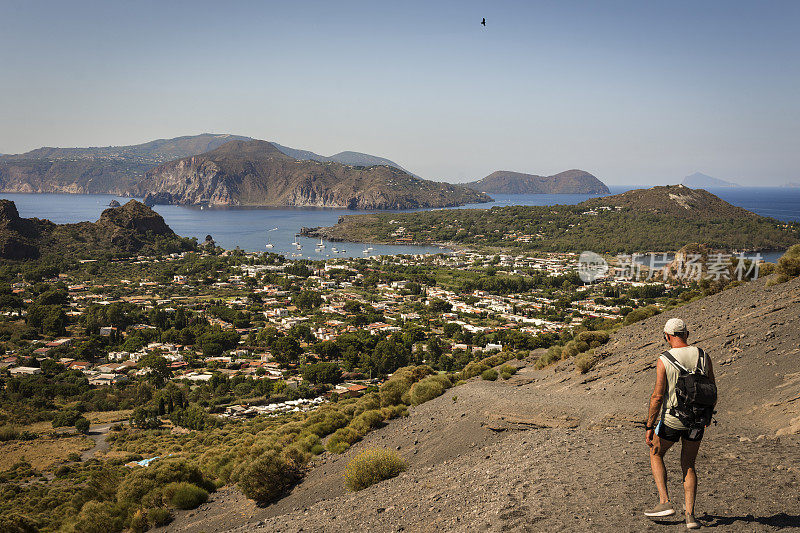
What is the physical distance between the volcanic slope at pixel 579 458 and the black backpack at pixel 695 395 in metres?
0.95

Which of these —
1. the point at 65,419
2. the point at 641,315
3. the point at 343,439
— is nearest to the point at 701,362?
the point at 343,439

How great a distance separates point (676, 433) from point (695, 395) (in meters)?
0.37

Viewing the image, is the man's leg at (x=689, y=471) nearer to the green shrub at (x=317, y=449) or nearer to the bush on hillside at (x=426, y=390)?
the green shrub at (x=317, y=449)

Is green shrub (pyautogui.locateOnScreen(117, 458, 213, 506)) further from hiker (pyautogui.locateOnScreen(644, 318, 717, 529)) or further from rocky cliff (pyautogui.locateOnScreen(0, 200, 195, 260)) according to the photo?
rocky cliff (pyautogui.locateOnScreen(0, 200, 195, 260))

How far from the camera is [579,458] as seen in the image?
20.3ft

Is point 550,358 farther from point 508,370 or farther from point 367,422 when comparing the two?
Answer: point 367,422

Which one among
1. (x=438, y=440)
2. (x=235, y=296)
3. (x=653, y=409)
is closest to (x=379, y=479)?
(x=438, y=440)

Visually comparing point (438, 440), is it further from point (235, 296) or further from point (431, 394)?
point (235, 296)

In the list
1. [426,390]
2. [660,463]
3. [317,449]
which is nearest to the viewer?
[660,463]

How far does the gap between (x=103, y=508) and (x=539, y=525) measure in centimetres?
1010

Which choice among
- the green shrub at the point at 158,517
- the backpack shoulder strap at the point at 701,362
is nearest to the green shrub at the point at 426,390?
the green shrub at the point at 158,517

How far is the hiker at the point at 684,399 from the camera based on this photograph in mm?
3615

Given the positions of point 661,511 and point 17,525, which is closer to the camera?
point 661,511

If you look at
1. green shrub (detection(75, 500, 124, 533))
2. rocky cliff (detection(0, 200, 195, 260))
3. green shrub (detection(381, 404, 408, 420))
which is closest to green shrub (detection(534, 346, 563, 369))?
green shrub (detection(381, 404, 408, 420))
